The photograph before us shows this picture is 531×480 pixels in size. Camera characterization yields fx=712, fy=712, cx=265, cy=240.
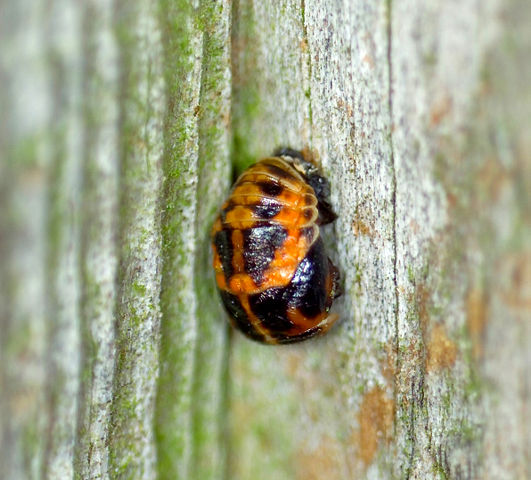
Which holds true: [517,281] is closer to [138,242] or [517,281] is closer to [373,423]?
[373,423]

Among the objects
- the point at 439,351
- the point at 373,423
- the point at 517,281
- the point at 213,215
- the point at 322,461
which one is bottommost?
the point at 322,461

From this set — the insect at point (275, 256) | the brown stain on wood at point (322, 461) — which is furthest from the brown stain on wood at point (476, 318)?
the brown stain on wood at point (322, 461)

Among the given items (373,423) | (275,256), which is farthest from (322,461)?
(275,256)

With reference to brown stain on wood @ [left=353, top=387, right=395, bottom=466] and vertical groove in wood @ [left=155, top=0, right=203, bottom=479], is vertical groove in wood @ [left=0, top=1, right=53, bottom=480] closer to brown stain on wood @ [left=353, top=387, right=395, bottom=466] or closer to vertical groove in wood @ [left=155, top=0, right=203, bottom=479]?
vertical groove in wood @ [left=155, top=0, right=203, bottom=479]

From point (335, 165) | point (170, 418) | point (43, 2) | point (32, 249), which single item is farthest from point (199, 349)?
point (43, 2)

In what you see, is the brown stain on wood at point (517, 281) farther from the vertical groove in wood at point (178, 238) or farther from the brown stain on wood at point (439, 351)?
the vertical groove in wood at point (178, 238)

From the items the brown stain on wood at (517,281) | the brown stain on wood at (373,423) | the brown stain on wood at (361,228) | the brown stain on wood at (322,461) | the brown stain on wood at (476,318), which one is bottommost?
the brown stain on wood at (322,461)
